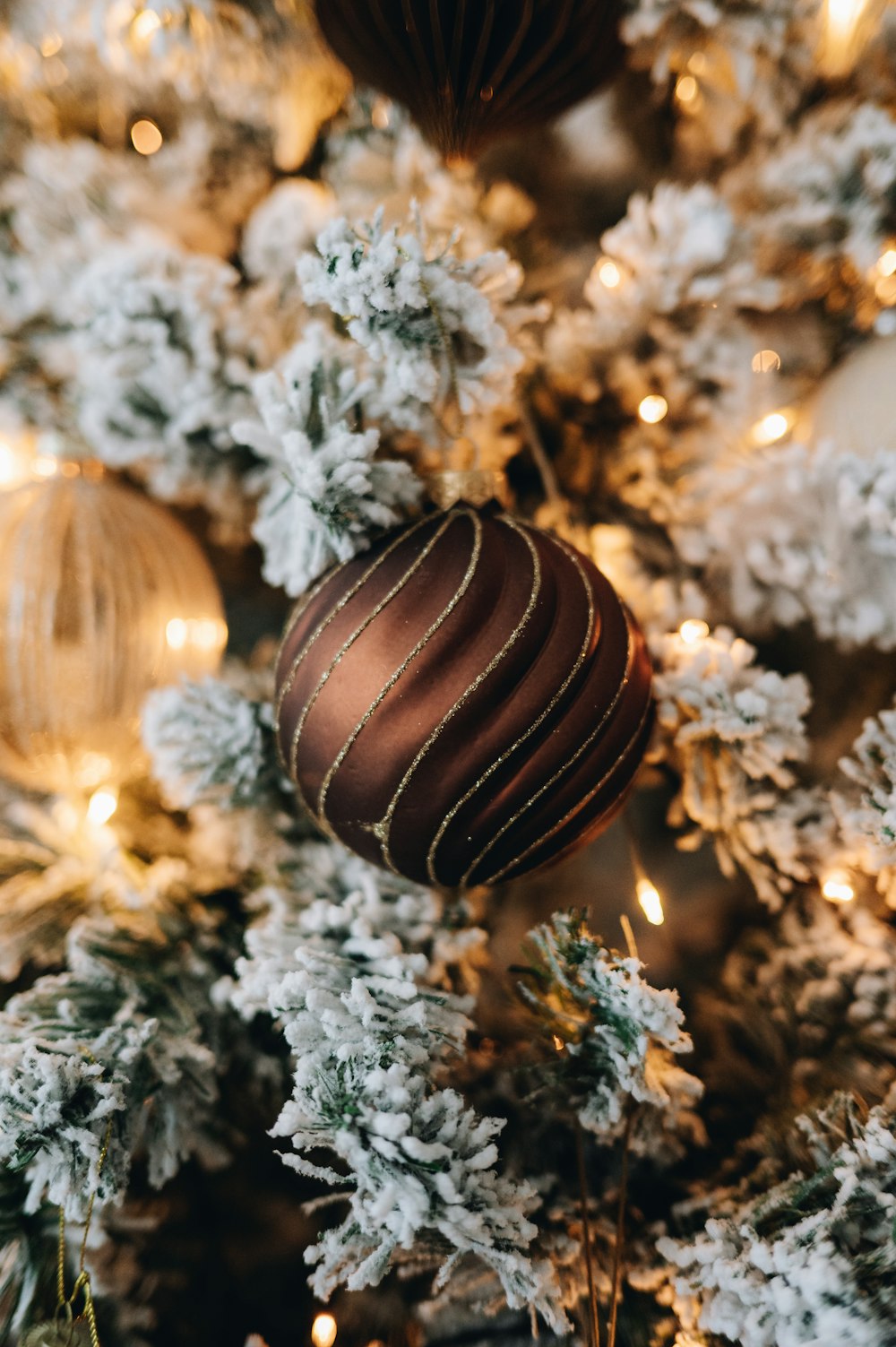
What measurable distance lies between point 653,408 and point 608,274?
108 millimetres

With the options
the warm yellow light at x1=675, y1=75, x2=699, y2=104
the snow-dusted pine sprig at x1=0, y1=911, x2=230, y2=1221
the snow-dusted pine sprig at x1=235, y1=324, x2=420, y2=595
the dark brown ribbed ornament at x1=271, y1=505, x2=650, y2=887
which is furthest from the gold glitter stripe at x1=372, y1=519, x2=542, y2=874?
the warm yellow light at x1=675, y1=75, x2=699, y2=104

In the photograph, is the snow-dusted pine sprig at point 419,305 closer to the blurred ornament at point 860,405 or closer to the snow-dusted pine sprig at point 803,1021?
the blurred ornament at point 860,405

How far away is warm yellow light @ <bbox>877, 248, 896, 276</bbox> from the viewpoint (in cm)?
56

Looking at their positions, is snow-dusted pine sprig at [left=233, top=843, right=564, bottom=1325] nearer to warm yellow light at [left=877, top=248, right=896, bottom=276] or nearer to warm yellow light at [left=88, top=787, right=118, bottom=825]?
warm yellow light at [left=88, top=787, right=118, bottom=825]

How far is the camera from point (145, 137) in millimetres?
694

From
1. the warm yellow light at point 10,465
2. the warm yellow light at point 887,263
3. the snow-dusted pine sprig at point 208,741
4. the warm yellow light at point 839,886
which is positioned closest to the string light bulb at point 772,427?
the warm yellow light at point 887,263

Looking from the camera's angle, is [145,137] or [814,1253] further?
[145,137]

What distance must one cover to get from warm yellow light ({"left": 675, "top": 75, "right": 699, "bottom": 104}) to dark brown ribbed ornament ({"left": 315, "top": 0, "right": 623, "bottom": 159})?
2.8 inches

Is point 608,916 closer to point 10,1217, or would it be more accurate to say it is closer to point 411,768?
point 411,768

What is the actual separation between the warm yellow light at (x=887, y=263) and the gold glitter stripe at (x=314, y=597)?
39 cm

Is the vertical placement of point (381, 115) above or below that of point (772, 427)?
above

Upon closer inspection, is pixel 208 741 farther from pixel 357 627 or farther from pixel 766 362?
pixel 766 362

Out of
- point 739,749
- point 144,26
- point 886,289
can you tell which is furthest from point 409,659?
→ point 144,26

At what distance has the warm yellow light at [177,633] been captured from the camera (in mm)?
664
